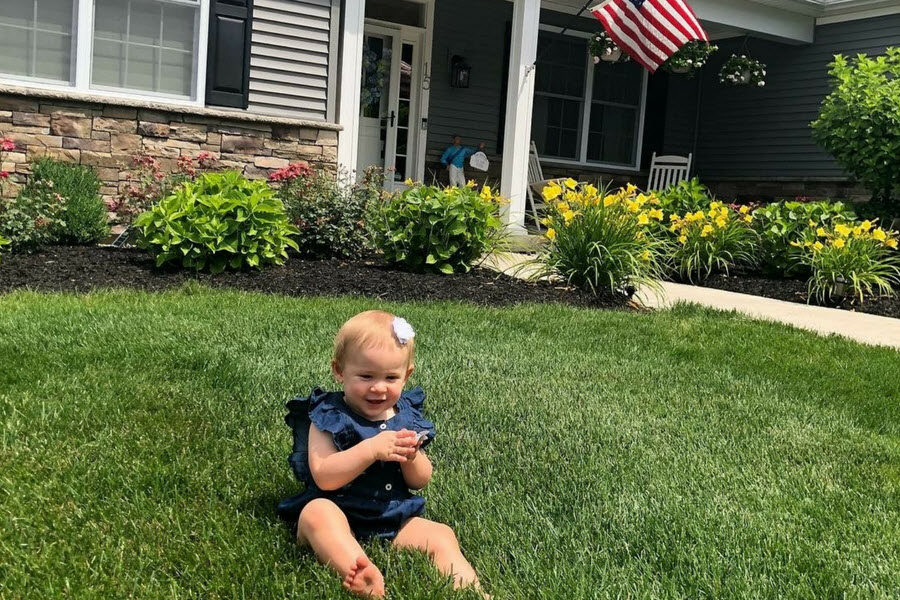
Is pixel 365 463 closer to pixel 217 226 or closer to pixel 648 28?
pixel 217 226

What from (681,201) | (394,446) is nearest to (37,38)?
(681,201)

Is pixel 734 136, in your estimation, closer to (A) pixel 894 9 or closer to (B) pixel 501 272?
(A) pixel 894 9

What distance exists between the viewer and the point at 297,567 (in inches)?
68.4

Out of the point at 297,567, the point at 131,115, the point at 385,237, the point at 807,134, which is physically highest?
the point at 807,134

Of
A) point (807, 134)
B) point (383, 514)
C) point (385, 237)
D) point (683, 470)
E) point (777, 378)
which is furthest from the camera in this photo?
point (807, 134)

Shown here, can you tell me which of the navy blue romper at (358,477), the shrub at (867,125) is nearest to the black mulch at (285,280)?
the navy blue romper at (358,477)

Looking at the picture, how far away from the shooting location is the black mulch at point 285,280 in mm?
5238

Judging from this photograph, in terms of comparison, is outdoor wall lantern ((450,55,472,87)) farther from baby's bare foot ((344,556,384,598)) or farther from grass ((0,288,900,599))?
baby's bare foot ((344,556,384,598))

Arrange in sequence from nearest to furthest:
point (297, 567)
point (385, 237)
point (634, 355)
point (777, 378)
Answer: point (297, 567)
point (777, 378)
point (634, 355)
point (385, 237)

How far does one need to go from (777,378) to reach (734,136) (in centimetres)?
979

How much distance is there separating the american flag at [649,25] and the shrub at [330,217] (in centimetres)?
337

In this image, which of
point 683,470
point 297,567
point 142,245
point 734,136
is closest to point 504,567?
point 297,567

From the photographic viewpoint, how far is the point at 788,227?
7605 mm

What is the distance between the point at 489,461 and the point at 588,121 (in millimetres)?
10339
